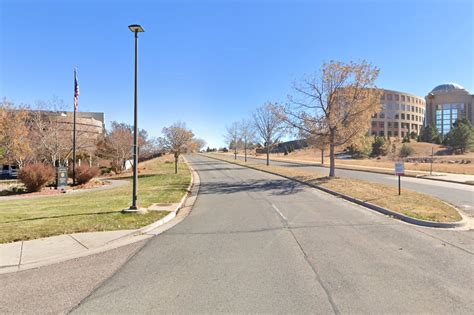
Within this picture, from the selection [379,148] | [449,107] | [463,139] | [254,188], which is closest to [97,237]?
[254,188]

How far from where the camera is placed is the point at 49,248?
594cm

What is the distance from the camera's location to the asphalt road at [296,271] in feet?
12.3

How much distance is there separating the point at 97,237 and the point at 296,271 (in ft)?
14.8

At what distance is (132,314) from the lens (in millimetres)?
3557

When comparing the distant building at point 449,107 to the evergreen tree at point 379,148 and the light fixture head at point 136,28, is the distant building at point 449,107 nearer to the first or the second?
the evergreen tree at point 379,148

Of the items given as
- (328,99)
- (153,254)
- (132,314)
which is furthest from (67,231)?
(328,99)

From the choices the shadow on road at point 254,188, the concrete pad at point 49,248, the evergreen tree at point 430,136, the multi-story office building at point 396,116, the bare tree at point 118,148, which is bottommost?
the concrete pad at point 49,248

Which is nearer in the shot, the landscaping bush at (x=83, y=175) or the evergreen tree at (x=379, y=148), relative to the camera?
the landscaping bush at (x=83, y=175)

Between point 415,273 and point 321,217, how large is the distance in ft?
14.0

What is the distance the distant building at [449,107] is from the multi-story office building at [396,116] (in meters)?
5.41

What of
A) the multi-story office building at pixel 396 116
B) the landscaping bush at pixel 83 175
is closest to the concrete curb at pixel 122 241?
the landscaping bush at pixel 83 175

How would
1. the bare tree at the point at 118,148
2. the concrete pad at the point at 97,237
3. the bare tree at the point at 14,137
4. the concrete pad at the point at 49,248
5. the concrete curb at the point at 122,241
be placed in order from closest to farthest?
the concrete curb at the point at 122,241, the concrete pad at the point at 49,248, the concrete pad at the point at 97,237, the bare tree at the point at 14,137, the bare tree at the point at 118,148

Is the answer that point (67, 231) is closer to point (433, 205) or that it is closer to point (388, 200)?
point (388, 200)

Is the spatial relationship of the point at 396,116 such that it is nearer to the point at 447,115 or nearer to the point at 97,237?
the point at 447,115
